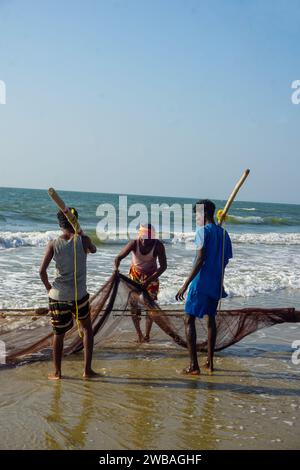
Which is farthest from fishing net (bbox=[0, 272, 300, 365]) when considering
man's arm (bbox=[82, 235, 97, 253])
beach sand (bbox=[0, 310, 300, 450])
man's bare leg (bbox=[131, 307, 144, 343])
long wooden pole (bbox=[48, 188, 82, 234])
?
long wooden pole (bbox=[48, 188, 82, 234])

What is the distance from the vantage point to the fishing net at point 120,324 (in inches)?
209

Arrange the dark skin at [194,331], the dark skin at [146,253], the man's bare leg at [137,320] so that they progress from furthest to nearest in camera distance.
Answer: the dark skin at [146,253]
the man's bare leg at [137,320]
the dark skin at [194,331]

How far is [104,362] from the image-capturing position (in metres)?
5.23

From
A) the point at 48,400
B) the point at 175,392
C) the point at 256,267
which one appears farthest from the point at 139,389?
the point at 256,267

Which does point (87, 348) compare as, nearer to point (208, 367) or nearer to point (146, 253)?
point (208, 367)

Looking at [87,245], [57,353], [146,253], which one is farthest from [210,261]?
[57,353]

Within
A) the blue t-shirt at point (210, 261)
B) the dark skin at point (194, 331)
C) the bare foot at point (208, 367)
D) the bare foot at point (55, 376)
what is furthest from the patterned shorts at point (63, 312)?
the bare foot at point (208, 367)

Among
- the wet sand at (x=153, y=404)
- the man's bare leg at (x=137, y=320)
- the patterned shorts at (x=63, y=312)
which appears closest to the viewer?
the wet sand at (x=153, y=404)

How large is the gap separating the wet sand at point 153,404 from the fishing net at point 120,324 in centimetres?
17

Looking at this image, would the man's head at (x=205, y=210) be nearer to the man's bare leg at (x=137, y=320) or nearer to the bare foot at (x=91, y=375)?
the man's bare leg at (x=137, y=320)

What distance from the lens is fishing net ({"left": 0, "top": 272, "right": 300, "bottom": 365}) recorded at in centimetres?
530

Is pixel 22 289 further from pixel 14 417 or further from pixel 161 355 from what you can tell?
pixel 14 417

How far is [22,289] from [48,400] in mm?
4820

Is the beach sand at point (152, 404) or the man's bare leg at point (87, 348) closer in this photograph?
the beach sand at point (152, 404)
